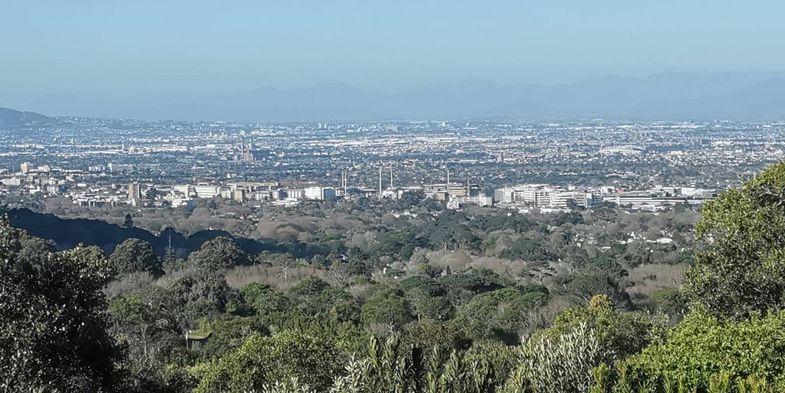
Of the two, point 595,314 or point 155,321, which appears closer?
point 595,314

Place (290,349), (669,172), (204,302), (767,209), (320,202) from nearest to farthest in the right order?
(767,209) → (290,349) → (204,302) → (320,202) → (669,172)

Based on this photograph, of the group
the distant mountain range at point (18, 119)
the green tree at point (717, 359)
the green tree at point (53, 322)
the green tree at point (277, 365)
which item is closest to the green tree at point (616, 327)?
the green tree at point (277, 365)

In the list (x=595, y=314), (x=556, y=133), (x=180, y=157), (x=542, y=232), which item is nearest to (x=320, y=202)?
(x=542, y=232)

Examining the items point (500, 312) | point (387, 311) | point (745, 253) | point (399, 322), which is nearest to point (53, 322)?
point (745, 253)

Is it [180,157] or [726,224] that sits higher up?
[726,224]

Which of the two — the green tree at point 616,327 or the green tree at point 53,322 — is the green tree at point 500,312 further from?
the green tree at point 53,322

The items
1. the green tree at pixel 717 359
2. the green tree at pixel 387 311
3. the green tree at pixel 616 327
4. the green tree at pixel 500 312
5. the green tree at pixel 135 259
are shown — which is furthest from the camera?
the green tree at pixel 135 259

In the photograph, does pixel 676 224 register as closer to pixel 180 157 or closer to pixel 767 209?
pixel 767 209

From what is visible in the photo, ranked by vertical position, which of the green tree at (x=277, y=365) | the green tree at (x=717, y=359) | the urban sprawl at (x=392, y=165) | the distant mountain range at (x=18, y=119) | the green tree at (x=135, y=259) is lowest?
the urban sprawl at (x=392, y=165)
